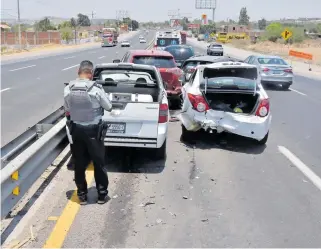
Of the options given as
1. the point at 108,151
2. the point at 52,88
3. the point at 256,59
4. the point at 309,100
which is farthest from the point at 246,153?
the point at 256,59

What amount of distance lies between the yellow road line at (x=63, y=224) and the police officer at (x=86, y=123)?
145 mm

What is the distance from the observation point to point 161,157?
7594 mm

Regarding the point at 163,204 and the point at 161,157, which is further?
the point at 161,157

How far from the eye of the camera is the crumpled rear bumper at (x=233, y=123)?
8438mm

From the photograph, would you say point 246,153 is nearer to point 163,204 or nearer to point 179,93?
point 163,204

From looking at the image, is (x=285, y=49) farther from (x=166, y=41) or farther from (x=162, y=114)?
(x=162, y=114)

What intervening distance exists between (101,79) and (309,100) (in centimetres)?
1095

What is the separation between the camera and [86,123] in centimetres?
530

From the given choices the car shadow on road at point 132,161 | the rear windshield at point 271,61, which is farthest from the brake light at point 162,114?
the rear windshield at point 271,61

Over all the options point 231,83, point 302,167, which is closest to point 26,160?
point 302,167

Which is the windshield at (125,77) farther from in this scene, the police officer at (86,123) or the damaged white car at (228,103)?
the police officer at (86,123)

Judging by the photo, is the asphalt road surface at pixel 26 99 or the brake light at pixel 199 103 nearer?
the brake light at pixel 199 103

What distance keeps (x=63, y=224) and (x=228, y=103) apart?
5711mm

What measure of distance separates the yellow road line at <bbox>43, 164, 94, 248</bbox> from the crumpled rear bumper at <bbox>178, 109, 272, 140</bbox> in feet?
11.4
